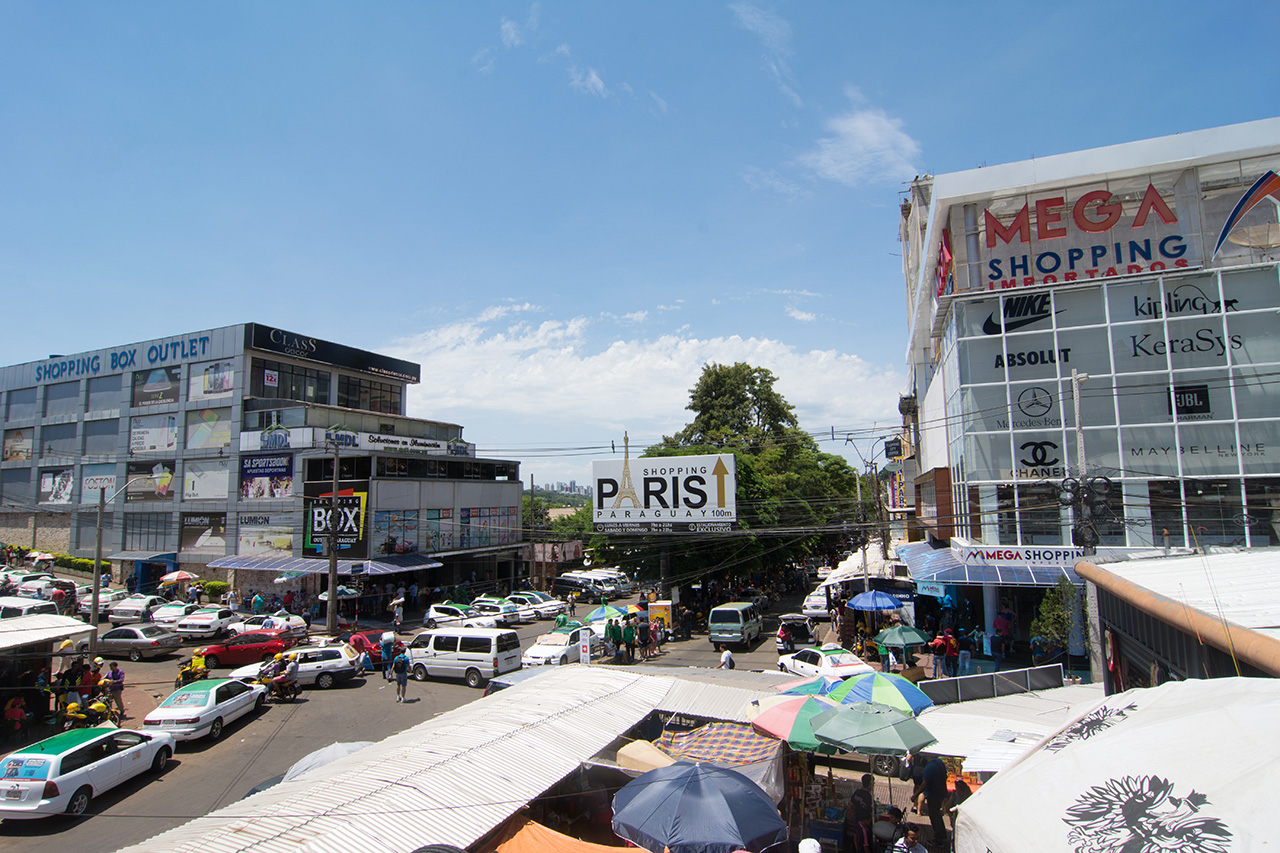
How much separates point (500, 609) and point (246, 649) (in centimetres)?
1217

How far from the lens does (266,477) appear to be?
39.2m

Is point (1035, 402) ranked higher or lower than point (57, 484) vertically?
higher

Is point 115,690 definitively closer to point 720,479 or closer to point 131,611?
point 131,611

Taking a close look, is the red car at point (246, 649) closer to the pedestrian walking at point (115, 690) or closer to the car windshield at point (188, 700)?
the pedestrian walking at point (115, 690)

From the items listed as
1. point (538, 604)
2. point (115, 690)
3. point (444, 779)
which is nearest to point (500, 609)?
point (538, 604)

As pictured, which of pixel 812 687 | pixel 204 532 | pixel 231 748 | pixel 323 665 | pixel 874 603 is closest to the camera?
pixel 812 687

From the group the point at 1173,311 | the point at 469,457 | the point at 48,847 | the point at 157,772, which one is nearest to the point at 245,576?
the point at 469,457

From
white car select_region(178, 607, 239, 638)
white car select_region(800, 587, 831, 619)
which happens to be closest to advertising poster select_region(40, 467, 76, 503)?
white car select_region(178, 607, 239, 638)

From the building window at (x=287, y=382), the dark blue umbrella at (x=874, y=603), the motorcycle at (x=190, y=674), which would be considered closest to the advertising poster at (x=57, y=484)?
the building window at (x=287, y=382)

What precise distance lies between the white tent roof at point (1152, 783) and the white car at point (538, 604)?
3280 centimetres

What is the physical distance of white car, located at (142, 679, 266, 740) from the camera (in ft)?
52.2

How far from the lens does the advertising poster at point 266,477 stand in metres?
38.4

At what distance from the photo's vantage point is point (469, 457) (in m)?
42.9

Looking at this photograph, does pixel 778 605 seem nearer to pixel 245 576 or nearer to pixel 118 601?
pixel 245 576
